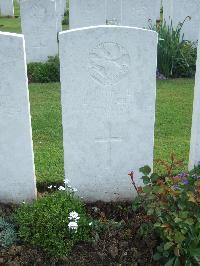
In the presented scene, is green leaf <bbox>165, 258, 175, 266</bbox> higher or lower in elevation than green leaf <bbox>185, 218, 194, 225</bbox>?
lower

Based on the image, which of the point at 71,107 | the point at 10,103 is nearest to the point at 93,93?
the point at 71,107

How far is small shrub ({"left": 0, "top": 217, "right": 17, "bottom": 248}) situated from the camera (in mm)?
3451

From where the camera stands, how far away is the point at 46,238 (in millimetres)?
3393

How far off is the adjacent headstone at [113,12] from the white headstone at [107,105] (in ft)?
20.6

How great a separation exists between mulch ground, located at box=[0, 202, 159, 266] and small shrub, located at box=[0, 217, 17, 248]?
0.19 feet

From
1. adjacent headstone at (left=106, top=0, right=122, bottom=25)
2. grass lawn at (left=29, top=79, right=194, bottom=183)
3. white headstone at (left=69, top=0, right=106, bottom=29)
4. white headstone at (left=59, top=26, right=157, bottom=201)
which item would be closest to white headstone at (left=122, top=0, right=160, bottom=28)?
adjacent headstone at (left=106, top=0, right=122, bottom=25)

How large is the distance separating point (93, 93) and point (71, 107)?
0.23 meters

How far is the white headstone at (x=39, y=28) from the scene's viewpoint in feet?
29.2

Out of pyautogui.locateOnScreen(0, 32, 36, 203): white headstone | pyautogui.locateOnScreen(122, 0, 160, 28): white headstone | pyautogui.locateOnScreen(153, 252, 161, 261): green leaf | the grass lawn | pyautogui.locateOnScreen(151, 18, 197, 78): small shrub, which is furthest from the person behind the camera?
pyautogui.locateOnScreen(122, 0, 160, 28): white headstone

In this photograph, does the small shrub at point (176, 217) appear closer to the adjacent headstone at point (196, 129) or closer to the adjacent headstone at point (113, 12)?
the adjacent headstone at point (196, 129)

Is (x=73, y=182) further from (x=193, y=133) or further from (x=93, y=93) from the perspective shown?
(x=193, y=133)

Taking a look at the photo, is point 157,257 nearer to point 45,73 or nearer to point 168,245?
point 168,245

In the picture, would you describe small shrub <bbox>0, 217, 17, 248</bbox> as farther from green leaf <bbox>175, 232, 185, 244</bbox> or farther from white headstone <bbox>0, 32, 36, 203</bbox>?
green leaf <bbox>175, 232, 185, 244</bbox>

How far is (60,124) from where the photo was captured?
621 centimetres
